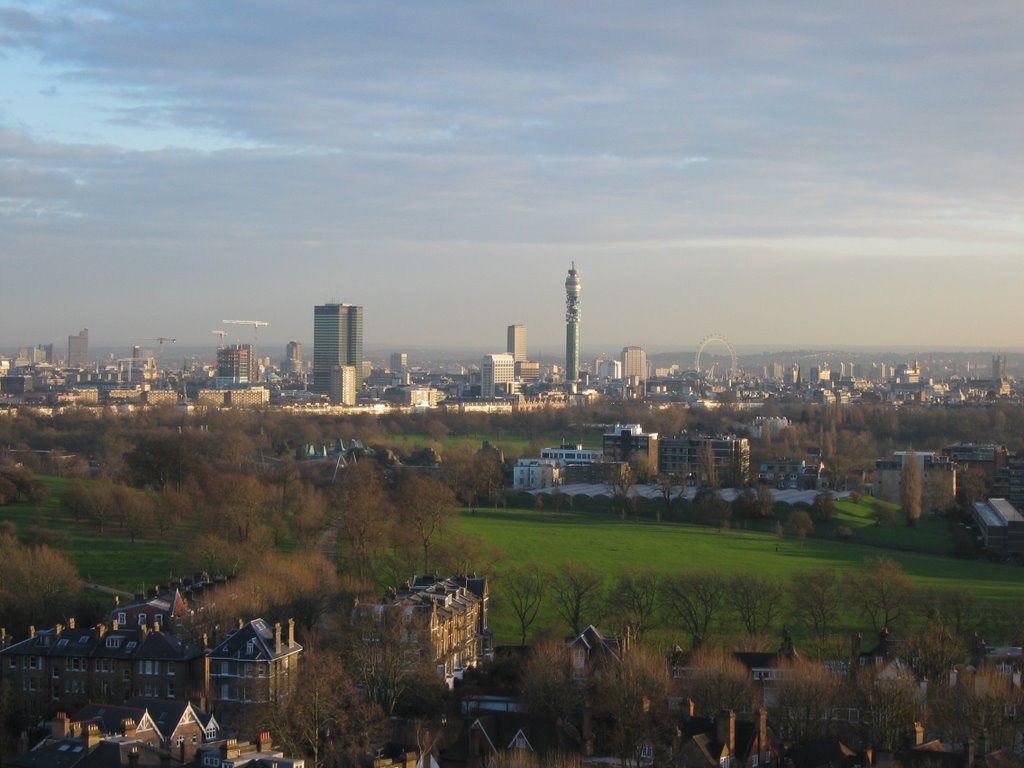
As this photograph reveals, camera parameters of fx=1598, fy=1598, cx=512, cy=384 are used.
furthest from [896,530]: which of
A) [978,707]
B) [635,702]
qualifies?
[635,702]

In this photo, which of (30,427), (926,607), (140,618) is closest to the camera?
(140,618)

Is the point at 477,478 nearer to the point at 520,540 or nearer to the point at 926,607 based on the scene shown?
the point at 520,540

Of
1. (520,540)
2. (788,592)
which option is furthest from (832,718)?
(520,540)

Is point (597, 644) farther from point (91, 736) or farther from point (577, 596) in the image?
point (91, 736)

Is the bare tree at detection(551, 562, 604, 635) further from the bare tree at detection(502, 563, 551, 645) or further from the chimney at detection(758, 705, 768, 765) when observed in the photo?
the chimney at detection(758, 705, 768, 765)

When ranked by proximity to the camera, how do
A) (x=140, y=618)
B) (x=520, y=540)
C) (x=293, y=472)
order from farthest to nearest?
(x=293, y=472), (x=520, y=540), (x=140, y=618)

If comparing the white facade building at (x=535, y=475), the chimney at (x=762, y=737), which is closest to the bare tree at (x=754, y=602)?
the chimney at (x=762, y=737)
